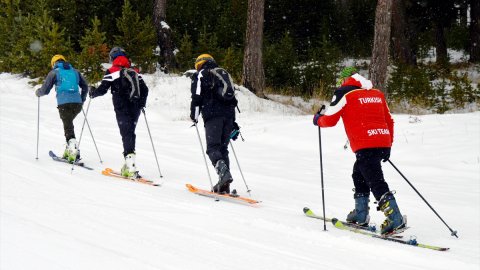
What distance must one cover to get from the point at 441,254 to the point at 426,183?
12.1ft

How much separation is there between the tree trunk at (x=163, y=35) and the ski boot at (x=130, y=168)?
11833mm

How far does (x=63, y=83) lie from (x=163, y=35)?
36.3 ft

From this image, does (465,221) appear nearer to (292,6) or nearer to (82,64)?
(82,64)

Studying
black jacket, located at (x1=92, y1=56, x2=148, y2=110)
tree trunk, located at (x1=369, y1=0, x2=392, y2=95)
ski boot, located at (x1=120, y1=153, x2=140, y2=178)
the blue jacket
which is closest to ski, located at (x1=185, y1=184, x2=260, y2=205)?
ski boot, located at (x1=120, y1=153, x2=140, y2=178)

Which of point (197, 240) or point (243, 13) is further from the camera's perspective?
point (243, 13)

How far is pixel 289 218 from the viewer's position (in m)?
6.81

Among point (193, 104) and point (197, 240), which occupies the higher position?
point (193, 104)

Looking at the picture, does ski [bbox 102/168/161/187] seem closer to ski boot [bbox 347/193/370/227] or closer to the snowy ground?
the snowy ground

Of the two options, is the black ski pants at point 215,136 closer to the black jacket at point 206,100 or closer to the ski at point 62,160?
the black jacket at point 206,100

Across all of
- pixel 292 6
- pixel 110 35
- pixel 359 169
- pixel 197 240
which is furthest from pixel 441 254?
pixel 292 6

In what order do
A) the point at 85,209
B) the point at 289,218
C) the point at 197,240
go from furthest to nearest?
the point at 289,218
the point at 85,209
the point at 197,240

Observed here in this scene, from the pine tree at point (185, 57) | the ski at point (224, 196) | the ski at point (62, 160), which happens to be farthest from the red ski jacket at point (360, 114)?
the pine tree at point (185, 57)

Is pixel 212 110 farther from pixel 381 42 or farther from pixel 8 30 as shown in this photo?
pixel 8 30

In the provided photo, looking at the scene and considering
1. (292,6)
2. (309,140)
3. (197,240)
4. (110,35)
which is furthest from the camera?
(292,6)
